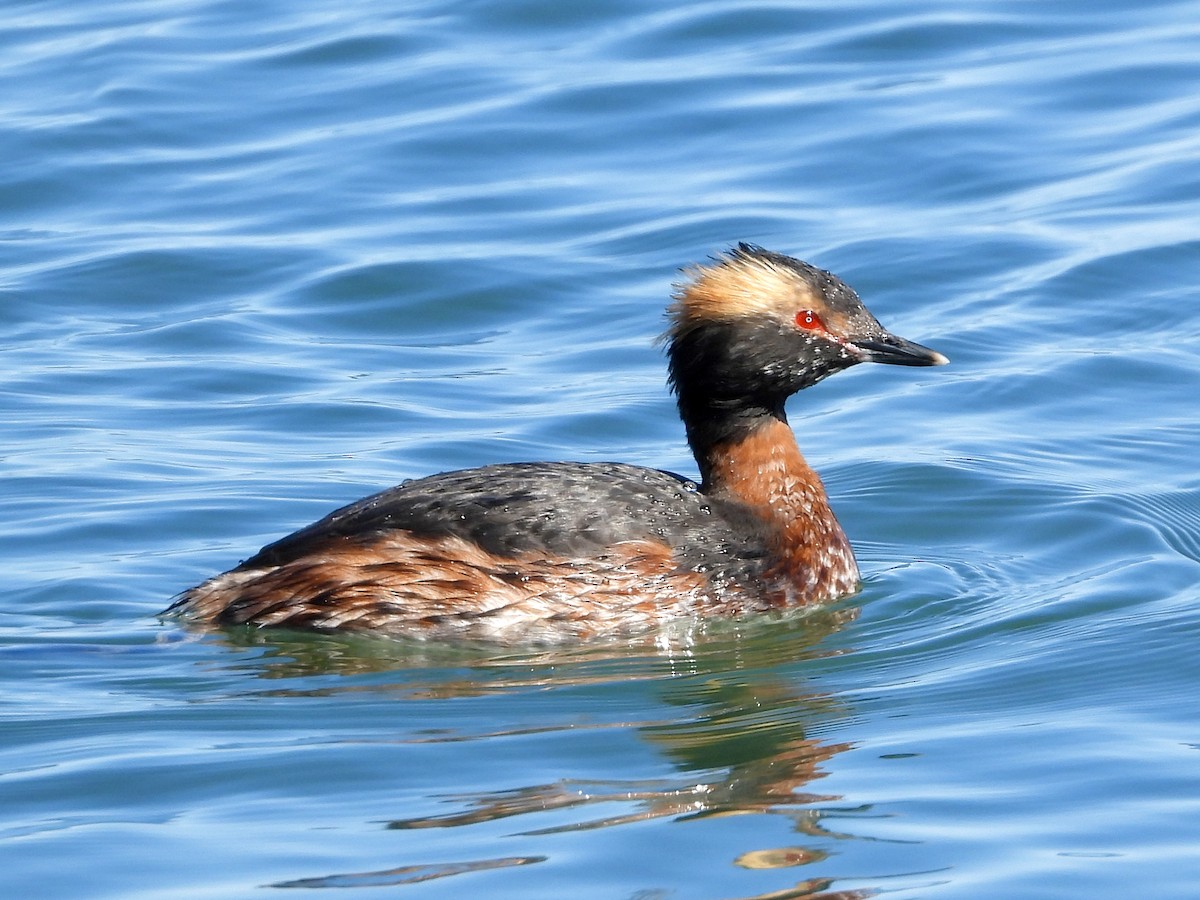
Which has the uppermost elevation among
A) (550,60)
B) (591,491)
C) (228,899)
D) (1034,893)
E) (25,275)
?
(550,60)

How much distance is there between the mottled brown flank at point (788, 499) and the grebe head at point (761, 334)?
0.19 m

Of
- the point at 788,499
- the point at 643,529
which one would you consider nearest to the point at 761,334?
the point at 788,499

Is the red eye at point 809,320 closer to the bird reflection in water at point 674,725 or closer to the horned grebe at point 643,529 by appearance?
the horned grebe at point 643,529

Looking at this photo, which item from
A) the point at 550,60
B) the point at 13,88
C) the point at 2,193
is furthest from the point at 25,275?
the point at 550,60

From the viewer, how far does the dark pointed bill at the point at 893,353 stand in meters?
9.81

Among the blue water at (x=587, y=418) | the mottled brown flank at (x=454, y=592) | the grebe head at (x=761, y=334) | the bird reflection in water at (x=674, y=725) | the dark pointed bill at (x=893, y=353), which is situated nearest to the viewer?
the bird reflection in water at (x=674, y=725)

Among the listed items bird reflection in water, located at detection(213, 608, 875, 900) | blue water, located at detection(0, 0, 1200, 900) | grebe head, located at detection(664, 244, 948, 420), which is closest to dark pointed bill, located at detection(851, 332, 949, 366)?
grebe head, located at detection(664, 244, 948, 420)

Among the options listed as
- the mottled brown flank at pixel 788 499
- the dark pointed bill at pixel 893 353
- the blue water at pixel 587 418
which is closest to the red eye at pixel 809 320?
the dark pointed bill at pixel 893 353

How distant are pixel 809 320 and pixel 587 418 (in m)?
2.78

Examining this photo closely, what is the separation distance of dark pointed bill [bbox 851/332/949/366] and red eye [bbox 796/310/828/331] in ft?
0.63

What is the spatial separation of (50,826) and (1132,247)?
9.58m

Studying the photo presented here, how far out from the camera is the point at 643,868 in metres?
6.35

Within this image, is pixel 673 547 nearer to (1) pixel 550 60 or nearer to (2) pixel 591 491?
(2) pixel 591 491

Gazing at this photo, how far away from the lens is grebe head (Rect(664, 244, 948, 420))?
31.4 ft
